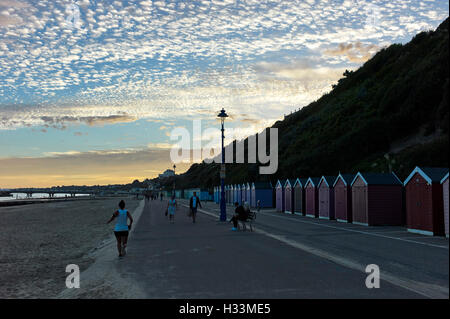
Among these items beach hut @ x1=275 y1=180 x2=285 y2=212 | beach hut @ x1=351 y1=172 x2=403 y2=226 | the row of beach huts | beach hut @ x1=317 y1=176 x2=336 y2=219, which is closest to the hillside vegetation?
the row of beach huts

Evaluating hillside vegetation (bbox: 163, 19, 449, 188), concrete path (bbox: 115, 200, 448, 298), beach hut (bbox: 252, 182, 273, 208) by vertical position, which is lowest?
concrete path (bbox: 115, 200, 448, 298)

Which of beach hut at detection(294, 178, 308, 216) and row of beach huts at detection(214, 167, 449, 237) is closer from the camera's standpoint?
row of beach huts at detection(214, 167, 449, 237)

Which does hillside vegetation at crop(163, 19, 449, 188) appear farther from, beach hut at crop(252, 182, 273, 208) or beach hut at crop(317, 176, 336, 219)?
beach hut at crop(252, 182, 273, 208)

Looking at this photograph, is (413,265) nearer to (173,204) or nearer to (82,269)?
(82,269)

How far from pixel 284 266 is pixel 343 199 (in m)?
17.7

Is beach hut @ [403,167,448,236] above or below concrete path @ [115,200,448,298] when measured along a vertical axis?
above

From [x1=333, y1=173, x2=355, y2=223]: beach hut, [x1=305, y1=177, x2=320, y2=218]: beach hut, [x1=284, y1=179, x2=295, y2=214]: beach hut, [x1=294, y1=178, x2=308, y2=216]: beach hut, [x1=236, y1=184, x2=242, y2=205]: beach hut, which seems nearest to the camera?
[x1=333, y1=173, x2=355, y2=223]: beach hut

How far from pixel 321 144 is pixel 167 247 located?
5423 cm

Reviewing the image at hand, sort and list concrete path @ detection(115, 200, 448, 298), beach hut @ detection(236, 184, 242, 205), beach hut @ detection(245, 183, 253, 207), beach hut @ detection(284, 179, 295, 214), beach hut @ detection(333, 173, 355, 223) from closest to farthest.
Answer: concrete path @ detection(115, 200, 448, 298)
beach hut @ detection(333, 173, 355, 223)
beach hut @ detection(284, 179, 295, 214)
beach hut @ detection(245, 183, 253, 207)
beach hut @ detection(236, 184, 242, 205)

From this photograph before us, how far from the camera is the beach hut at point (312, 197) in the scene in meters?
31.9

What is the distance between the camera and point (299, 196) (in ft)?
117

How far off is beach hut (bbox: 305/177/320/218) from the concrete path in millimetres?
14729

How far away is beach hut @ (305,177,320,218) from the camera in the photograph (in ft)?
105
